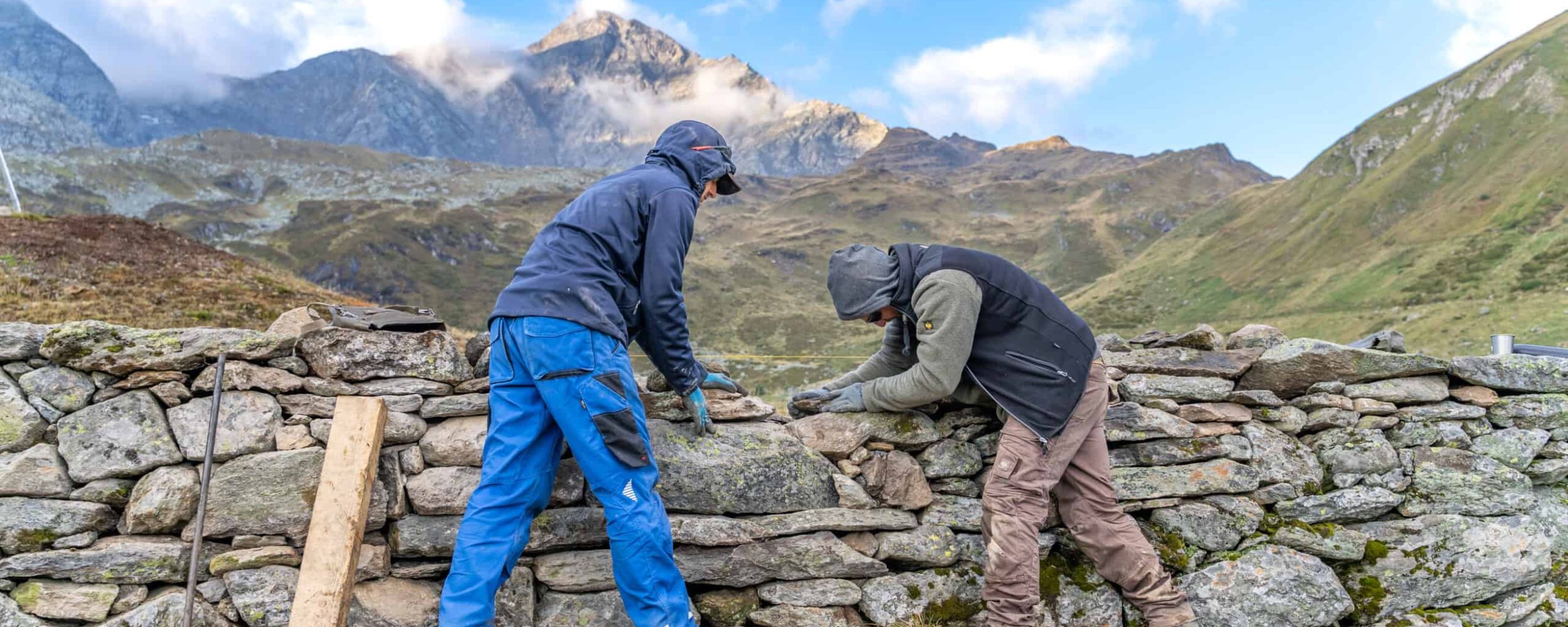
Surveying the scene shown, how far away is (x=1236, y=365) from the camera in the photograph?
627 centimetres

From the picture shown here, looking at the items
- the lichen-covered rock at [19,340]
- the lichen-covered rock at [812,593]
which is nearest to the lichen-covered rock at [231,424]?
the lichen-covered rock at [19,340]

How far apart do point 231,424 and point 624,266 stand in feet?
9.38

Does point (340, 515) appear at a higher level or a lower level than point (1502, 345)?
lower

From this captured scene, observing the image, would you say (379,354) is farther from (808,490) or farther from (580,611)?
(808,490)

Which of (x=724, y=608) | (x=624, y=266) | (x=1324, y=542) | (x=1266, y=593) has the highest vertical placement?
(x=624, y=266)

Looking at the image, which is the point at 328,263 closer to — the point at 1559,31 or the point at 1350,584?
the point at 1350,584

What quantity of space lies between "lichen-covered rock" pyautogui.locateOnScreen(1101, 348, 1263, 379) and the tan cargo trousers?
3.78ft

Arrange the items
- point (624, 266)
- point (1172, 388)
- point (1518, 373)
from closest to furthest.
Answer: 1. point (624, 266)
2. point (1172, 388)
3. point (1518, 373)

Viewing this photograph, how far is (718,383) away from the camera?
541 cm

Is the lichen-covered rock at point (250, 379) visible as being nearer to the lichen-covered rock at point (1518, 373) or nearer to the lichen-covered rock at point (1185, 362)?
the lichen-covered rock at point (1185, 362)

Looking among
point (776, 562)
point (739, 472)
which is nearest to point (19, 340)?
point (739, 472)

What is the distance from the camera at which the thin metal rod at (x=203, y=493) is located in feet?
14.8

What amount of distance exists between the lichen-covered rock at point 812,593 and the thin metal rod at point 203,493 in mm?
3580

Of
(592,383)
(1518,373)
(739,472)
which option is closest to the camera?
(592,383)
